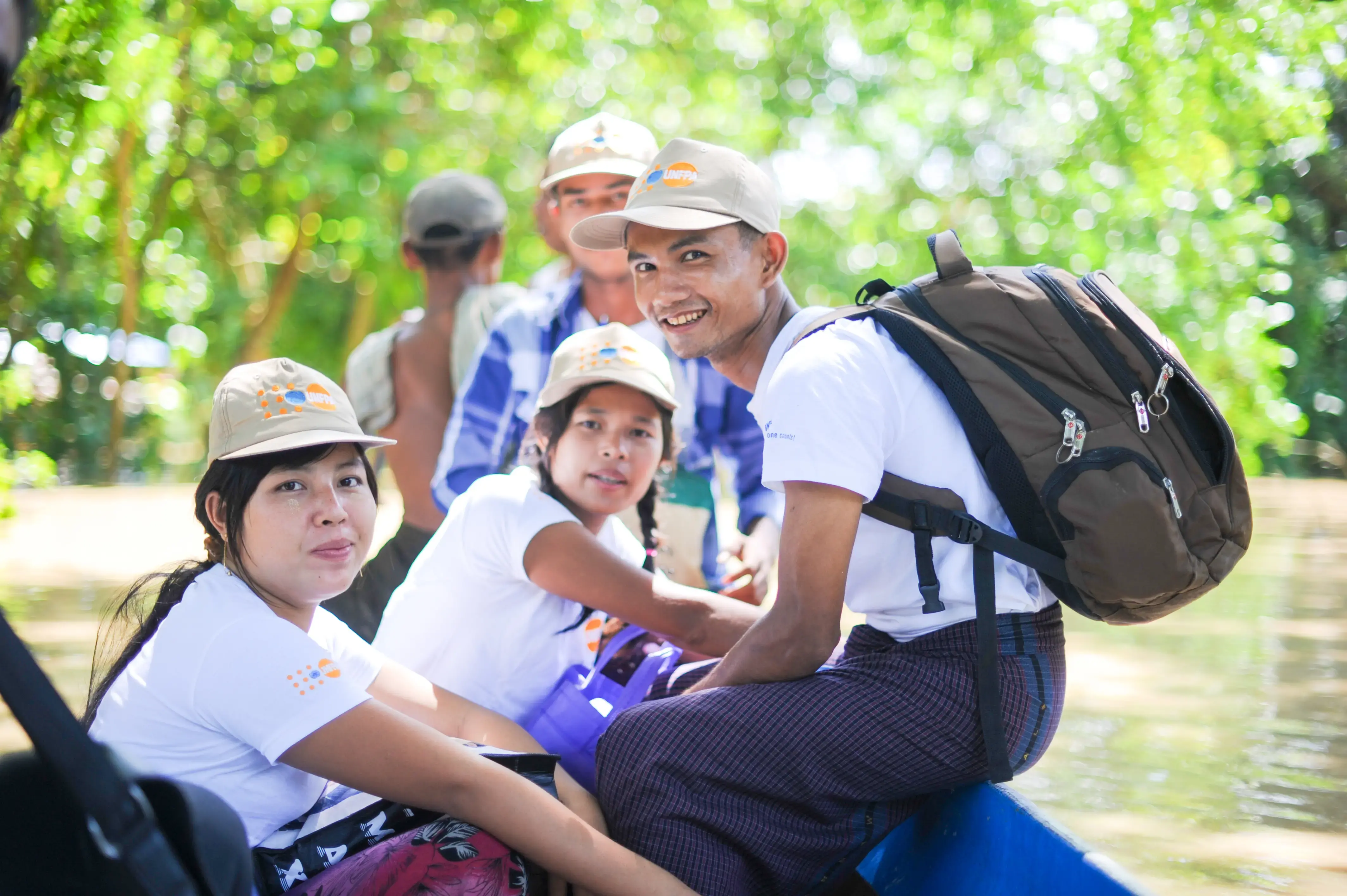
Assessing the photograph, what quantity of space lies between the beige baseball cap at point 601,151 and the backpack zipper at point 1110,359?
1.65 meters

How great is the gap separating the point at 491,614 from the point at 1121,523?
131cm

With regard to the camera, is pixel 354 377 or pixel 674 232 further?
pixel 354 377

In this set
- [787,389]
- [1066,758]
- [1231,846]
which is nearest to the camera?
[787,389]

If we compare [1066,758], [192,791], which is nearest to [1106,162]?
[1066,758]

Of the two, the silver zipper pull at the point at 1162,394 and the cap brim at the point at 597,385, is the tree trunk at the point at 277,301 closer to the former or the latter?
the cap brim at the point at 597,385

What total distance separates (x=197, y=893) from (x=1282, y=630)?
297 inches

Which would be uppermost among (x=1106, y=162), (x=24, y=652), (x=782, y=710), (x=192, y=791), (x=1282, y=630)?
(x=1106, y=162)

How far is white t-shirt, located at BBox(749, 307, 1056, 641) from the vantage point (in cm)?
201

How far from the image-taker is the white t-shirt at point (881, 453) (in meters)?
2.01

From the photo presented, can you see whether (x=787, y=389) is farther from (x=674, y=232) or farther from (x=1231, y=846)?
(x=1231, y=846)

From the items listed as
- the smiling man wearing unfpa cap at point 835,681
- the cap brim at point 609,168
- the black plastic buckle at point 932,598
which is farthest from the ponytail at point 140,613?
the cap brim at point 609,168

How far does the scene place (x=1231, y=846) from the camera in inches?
160

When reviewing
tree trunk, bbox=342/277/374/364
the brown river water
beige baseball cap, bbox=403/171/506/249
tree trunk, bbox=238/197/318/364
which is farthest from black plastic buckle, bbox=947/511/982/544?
tree trunk, bbox=342/277/374/364

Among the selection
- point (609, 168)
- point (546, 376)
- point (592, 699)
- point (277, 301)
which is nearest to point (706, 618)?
point (592, 699)
